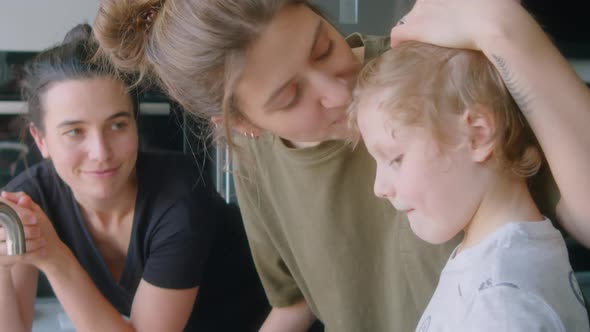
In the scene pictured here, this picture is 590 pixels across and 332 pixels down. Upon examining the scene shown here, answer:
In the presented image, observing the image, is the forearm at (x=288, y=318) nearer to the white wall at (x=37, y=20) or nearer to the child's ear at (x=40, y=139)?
the child's ear at (x=40, y=139)

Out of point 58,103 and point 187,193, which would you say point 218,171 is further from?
point 58,103

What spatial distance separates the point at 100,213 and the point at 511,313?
3.00 feet

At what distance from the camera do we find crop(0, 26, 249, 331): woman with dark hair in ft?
3.81

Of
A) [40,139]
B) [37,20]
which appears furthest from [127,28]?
[37,20]

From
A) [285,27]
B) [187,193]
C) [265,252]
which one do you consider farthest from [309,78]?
[187,193]

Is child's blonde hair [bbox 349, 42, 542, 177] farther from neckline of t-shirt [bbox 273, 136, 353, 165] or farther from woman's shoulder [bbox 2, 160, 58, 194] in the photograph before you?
woman's shoulder [bbox 2, 160, 58, 194]

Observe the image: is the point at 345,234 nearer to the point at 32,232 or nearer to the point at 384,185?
the point at 384,185

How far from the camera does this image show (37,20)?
5.95 feet

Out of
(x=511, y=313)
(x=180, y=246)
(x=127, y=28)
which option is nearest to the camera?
(x=511, y=313)

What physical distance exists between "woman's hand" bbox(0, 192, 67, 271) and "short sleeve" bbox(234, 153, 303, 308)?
13.2 inches

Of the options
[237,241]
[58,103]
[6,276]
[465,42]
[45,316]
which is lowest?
[45,316]

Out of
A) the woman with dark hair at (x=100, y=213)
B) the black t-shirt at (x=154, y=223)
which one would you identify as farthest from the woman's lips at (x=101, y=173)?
the black t-shirt at (x=154, y=223)

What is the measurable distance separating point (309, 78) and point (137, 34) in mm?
252

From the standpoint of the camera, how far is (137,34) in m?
0.88
